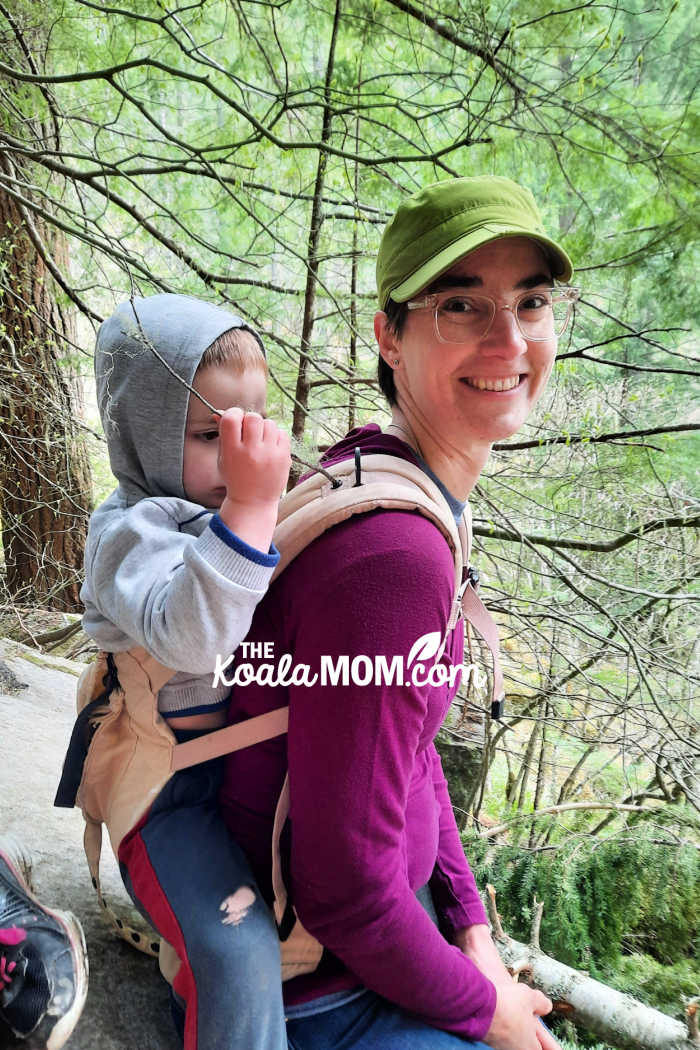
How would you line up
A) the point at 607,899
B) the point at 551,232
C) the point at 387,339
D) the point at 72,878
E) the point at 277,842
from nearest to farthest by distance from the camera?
the point at 277,842
the point at 387,339
the point at 72,878
the point at 607,899
the point at 551,232

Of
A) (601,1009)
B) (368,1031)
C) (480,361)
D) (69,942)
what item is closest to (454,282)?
(480,361)

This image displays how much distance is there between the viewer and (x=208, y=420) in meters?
1.25

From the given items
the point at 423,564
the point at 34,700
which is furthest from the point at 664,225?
the point at 34,700

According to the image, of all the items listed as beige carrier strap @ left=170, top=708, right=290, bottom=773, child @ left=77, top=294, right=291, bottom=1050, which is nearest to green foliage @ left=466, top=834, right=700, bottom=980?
child @ left=77, top=294, right=291, bottom=1050

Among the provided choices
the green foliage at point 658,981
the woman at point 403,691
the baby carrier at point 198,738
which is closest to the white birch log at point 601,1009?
the green foliage at point 658,981

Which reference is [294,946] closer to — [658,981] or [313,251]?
[658,981]

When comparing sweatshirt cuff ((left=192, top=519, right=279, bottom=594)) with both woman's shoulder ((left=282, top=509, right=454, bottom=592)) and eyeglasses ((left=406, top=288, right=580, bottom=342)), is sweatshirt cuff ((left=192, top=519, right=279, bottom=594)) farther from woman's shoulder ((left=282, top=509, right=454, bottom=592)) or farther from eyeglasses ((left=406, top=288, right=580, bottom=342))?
eyeglasses ((left=406, top=288, right=580, bottom=342))

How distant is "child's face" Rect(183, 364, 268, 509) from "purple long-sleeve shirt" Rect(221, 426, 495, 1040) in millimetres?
300

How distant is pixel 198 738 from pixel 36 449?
3.94m

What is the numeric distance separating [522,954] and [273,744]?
1.67 meters

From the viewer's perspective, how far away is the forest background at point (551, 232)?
245 cm

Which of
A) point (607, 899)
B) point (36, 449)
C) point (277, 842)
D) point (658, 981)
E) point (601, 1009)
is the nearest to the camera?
point (277, 842)

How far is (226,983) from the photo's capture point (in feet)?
3.24

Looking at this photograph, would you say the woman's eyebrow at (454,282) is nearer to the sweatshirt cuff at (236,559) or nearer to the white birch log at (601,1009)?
the sweatshirt cuff at (236,559)
